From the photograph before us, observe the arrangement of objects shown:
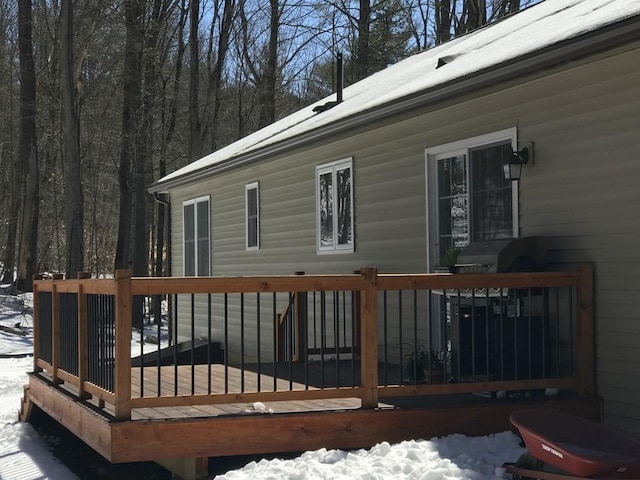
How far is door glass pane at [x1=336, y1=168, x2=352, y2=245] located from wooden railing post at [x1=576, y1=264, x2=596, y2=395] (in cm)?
409

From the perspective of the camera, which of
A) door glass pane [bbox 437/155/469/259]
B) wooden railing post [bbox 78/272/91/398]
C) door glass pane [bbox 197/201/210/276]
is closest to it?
wooden railing post [bbox 78/272/91/398]

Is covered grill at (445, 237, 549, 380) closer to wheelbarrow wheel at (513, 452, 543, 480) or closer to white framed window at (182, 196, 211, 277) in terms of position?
wheelbarrow wheel at (513, 452, 543, 480)

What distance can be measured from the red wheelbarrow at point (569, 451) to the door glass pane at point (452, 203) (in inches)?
117

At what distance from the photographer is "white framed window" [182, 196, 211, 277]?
14.2 m

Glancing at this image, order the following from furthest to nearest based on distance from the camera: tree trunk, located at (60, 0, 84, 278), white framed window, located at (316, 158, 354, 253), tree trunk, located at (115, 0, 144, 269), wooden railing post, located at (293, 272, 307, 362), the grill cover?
tree trunk, located at (115, 0, 144, 269), tree trunk, located at (60, 0, 84, 278), white framed window, located at (316, 158, 354, 253), wooden railing post, located at (293, 272, 307, 362), the grill cover

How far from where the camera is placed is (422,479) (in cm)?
469

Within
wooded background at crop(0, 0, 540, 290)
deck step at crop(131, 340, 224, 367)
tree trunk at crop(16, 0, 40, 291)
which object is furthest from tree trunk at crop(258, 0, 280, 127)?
deck step at crop(131, 340, 224, 367)

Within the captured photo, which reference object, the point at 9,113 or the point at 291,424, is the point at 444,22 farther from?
the point at 291,424

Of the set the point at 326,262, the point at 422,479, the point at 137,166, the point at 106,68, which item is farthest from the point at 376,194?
the point at 106,68

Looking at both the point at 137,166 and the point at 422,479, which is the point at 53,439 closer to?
the point at 422,479

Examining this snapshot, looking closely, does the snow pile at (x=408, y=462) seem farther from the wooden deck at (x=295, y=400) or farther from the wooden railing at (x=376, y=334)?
the wooden railing at (x=376, y=334)

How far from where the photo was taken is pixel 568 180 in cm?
633

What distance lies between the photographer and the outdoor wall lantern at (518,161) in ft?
22.0

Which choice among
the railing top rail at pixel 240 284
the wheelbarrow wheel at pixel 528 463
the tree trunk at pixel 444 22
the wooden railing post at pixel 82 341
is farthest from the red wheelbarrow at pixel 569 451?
the tree trunk at pixel 444 22
